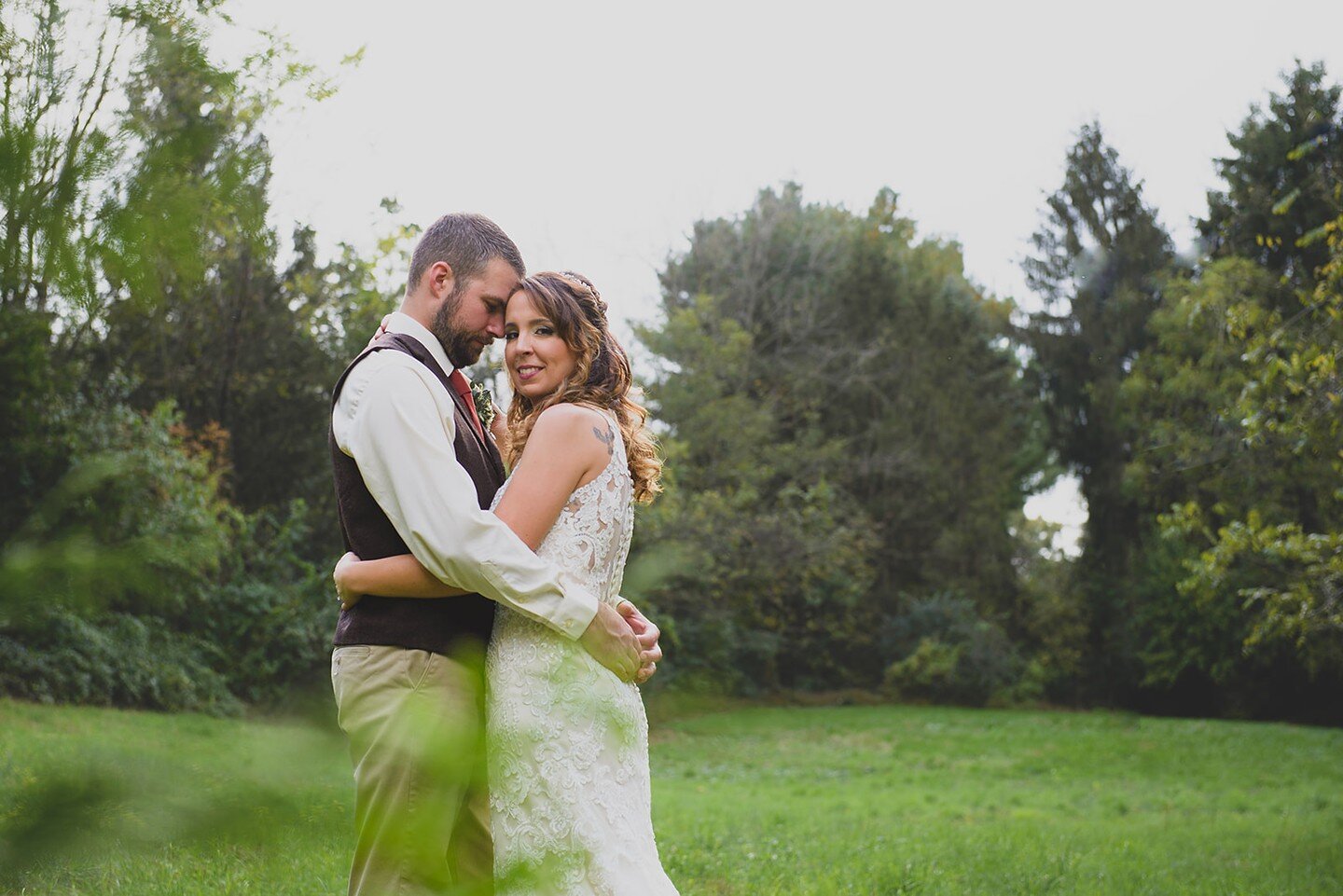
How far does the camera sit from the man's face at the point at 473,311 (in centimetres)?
315

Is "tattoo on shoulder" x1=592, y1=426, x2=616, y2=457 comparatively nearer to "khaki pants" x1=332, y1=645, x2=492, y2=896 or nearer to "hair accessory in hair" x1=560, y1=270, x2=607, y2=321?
"hair accessory in hair" x1=560, y1=270, x2=607, y2=321

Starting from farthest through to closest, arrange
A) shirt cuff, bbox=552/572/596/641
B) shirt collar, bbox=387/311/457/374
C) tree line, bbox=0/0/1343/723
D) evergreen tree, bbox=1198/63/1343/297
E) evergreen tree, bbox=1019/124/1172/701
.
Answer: evergreen tree, bbox=1019/124/1172/701 < evergreen tree, bbox=1198/63/1343/297 < tree line, bbox=0/0/1343/723 < shirt collar, bbox=387/311/457/374 < shirt cuff, bbox=552/572/596/641

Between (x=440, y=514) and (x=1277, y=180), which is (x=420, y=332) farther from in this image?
(x=1277, y=180)

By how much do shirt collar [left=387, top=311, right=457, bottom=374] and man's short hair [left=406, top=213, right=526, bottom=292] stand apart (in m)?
0.11

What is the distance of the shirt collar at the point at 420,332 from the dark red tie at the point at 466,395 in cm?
5

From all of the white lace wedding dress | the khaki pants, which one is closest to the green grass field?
the khaki pants

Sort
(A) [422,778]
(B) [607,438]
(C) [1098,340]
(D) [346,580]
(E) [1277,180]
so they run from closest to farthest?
1. (A) [422,778]
2. (D) [346,580]
3. (B) [607,438]
4. (E) [1277,180]
5. (C) [1098,340]

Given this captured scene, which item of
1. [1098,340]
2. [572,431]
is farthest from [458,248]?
[1098,340]

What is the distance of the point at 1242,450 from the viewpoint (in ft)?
49.8

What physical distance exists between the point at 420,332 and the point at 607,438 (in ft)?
1.96

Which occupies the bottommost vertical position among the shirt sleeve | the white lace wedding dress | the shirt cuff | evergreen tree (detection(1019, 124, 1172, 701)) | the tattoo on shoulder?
the white lace wedding dress

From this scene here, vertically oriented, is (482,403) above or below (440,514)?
above

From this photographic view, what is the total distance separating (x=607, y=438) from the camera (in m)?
2.99

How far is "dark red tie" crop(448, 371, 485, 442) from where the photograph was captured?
124 inches
